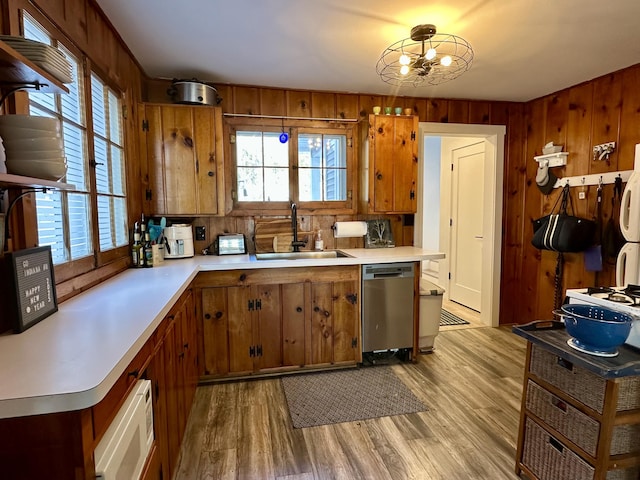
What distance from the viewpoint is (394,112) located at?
3.34 metres

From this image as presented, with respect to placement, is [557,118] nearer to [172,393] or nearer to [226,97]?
[226,97]

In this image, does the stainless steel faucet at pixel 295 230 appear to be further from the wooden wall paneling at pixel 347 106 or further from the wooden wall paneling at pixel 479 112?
the wooden wall paneling at pixel 479 112

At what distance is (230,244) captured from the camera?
10.3 feet

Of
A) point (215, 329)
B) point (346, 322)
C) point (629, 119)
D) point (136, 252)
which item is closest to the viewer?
point (136, 252)

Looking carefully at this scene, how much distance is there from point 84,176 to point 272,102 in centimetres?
187

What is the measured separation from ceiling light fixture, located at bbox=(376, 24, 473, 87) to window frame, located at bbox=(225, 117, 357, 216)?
0.66m

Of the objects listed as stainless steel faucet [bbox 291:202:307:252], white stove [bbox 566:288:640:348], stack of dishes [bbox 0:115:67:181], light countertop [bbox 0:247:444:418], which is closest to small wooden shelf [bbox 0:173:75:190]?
stack of dishes [bbox 0:115:67:181]

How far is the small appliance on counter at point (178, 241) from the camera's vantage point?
2.82 m

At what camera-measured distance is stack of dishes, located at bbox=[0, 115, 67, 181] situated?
110 centimetres

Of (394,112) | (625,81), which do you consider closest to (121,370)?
(394,112)

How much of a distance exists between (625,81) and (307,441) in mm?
3674

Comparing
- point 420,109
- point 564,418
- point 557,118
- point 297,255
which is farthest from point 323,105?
point 564,418

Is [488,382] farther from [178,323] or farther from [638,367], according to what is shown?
[178,323]

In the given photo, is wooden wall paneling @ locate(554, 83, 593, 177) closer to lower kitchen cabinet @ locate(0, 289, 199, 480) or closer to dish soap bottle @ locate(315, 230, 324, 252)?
dish soap bottle @ locate(315, 230, 324, 252)
